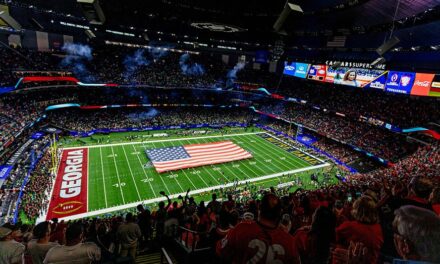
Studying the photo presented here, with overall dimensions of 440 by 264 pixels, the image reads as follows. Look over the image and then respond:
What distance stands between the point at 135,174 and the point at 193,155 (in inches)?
347

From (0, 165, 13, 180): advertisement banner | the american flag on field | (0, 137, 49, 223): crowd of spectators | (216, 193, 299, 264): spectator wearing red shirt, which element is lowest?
the american flag on field

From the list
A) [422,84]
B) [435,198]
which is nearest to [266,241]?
[435,198]

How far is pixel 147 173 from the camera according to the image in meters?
31.6

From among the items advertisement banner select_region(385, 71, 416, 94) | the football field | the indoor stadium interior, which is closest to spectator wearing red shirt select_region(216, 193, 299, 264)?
the indoor stadium interior

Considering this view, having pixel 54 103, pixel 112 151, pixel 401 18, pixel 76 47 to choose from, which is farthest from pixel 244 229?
pixel 76 47

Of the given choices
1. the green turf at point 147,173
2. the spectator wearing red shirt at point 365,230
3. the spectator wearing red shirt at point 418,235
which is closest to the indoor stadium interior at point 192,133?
the green turf at point 147,173

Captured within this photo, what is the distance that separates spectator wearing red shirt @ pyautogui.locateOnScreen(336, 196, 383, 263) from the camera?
3500 millimetres

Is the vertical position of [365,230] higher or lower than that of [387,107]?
higher

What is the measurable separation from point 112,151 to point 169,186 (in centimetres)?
1294

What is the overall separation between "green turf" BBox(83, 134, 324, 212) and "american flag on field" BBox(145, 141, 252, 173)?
80 cm

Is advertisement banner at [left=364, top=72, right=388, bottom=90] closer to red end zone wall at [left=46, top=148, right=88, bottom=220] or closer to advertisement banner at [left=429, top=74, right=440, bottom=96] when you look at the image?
advertisement banner at [left=429, top=74, right=440, bottom=96]

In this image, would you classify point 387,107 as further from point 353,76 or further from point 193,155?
point 193,155

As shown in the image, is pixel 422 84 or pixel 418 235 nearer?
pixel 418 235

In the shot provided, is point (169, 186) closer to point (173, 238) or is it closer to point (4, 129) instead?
point (4, 129)
